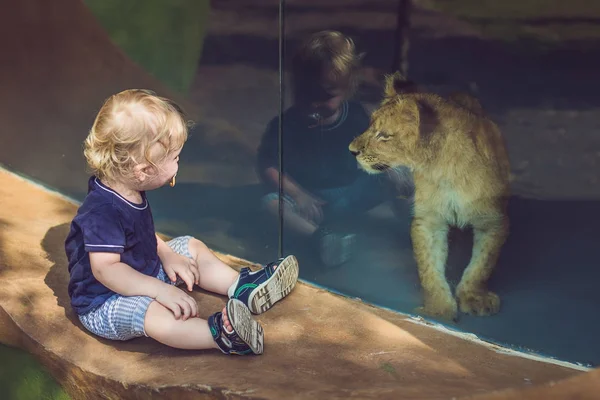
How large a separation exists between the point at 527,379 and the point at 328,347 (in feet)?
2.59

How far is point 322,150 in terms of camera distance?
3.38 m

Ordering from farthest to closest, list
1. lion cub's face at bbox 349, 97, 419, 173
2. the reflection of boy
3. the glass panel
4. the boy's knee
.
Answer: the boy's knee, the reflection of boy, lion cub's face at bbox 349, 97, 419, 173, the glass panel

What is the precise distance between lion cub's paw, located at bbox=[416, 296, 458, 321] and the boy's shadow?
0.97 metres

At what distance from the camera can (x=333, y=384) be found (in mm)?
2539

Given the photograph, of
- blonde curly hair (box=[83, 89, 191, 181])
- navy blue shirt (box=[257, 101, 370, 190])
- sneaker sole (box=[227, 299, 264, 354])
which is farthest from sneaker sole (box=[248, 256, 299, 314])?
blonde curly hair (box=[83, 89, 191, 181])

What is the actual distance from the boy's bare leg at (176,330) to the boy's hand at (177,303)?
0.07ft

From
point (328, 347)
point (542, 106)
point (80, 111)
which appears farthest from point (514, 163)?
point (80, 111)

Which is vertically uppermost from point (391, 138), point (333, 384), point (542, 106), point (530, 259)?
point (542, 106)

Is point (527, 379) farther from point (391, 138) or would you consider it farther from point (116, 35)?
point (116, 35)

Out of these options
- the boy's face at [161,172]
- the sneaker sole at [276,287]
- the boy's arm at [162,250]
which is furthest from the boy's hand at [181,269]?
the boy's face at [161,172]

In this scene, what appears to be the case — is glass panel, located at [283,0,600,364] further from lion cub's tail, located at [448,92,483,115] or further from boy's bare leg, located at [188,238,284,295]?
boy's bare leg, located at [188,238,284,295]

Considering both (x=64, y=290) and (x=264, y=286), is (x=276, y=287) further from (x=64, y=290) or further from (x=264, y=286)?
(x=64, y=290)

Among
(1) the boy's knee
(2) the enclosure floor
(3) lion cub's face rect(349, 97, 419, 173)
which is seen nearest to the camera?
(2) the enclosure floor

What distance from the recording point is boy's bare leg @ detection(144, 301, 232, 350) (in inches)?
111
